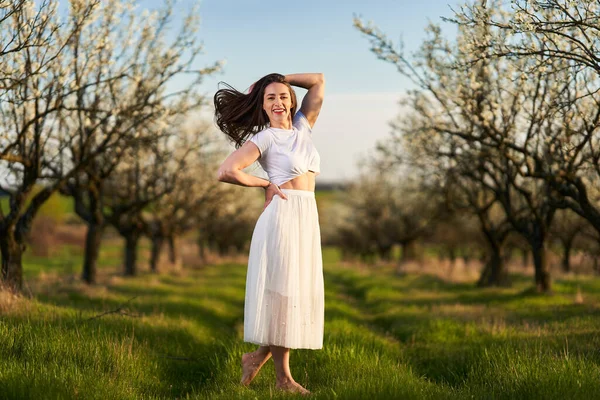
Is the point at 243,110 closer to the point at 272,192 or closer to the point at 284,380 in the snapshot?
the point at 272,192

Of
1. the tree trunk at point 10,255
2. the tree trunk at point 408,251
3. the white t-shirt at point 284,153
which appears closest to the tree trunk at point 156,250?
the tree trunk at point 10,255

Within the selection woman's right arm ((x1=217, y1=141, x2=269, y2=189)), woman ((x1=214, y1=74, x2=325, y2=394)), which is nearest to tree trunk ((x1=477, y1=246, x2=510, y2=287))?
woman ((x1=214, y1=74, x2=325, y2=394))

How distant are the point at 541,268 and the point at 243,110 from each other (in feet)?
41.1

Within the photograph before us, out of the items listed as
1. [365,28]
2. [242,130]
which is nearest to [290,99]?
[242,130]

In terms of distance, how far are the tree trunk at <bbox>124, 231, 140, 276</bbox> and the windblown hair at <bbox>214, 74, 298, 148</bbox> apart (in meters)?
18.7

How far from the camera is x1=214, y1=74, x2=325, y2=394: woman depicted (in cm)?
588

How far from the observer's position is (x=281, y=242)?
232 inches

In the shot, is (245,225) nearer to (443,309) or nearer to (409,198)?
(409,198)

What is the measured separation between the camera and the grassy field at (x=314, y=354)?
564 cm

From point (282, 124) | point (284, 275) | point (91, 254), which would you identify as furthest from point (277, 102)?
point (91, 254)

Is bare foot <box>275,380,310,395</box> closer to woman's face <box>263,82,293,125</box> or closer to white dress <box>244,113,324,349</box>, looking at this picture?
white dress <box>244,113,324,349</box>

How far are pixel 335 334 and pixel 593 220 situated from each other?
18.1 feet

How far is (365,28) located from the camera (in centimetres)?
1171

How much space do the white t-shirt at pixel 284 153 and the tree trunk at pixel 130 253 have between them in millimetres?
19240
